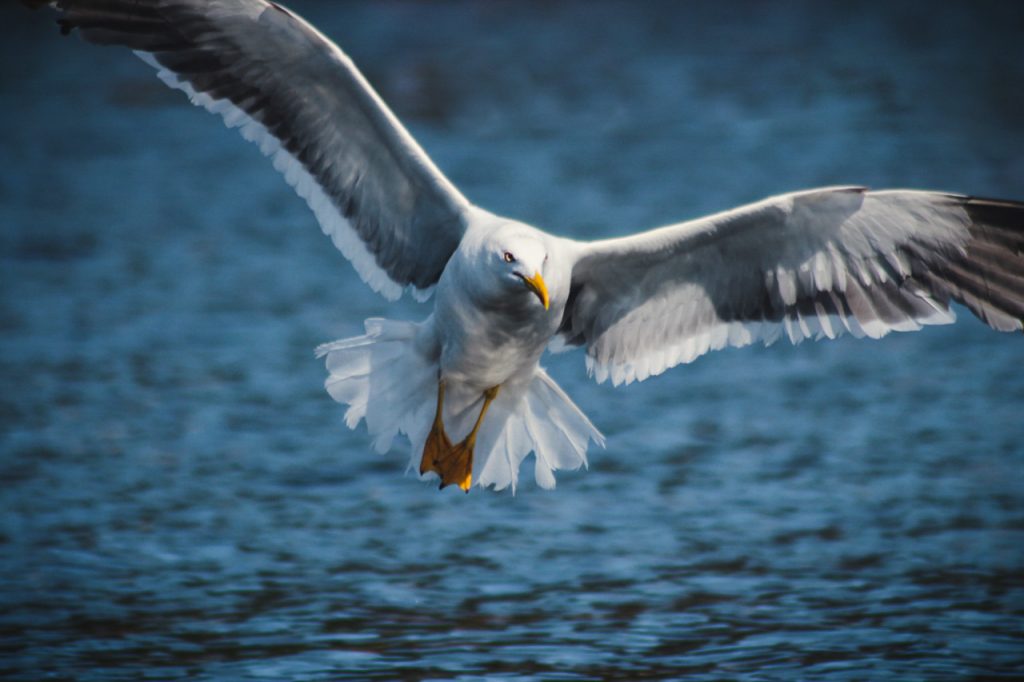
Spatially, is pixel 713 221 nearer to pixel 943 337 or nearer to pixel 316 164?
pixel 316 164

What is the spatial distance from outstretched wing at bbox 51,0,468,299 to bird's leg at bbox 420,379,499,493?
66 cm

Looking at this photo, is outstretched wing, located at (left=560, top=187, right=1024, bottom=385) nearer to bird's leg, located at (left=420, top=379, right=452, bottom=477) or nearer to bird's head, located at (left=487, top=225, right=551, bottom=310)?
bird's head, located at (left=487, top=225, right=551, bottom=310)

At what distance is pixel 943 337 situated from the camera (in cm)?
1267

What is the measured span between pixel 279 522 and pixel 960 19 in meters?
16.1

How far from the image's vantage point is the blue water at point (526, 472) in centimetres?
784

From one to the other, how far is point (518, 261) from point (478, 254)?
25 centimetres

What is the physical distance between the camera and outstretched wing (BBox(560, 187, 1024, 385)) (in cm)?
709

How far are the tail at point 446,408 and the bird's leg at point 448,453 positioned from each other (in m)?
0.04

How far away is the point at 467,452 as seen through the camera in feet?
24.7

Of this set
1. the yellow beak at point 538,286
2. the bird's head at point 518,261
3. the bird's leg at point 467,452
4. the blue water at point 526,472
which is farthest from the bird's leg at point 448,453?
the yellow beak at point 538,286

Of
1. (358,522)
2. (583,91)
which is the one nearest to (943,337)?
(358,522)

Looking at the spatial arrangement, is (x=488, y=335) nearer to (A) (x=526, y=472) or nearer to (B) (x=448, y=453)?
(B) (x=448, y=453)

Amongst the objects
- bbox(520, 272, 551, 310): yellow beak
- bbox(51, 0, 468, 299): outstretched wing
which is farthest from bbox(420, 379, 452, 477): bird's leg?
bbox(520, 272, 551, 310): yellow beak

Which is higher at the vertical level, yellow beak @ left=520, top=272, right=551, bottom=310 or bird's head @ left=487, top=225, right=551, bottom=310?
bird's head @ left=487, top=225, right=551, bottom=310
